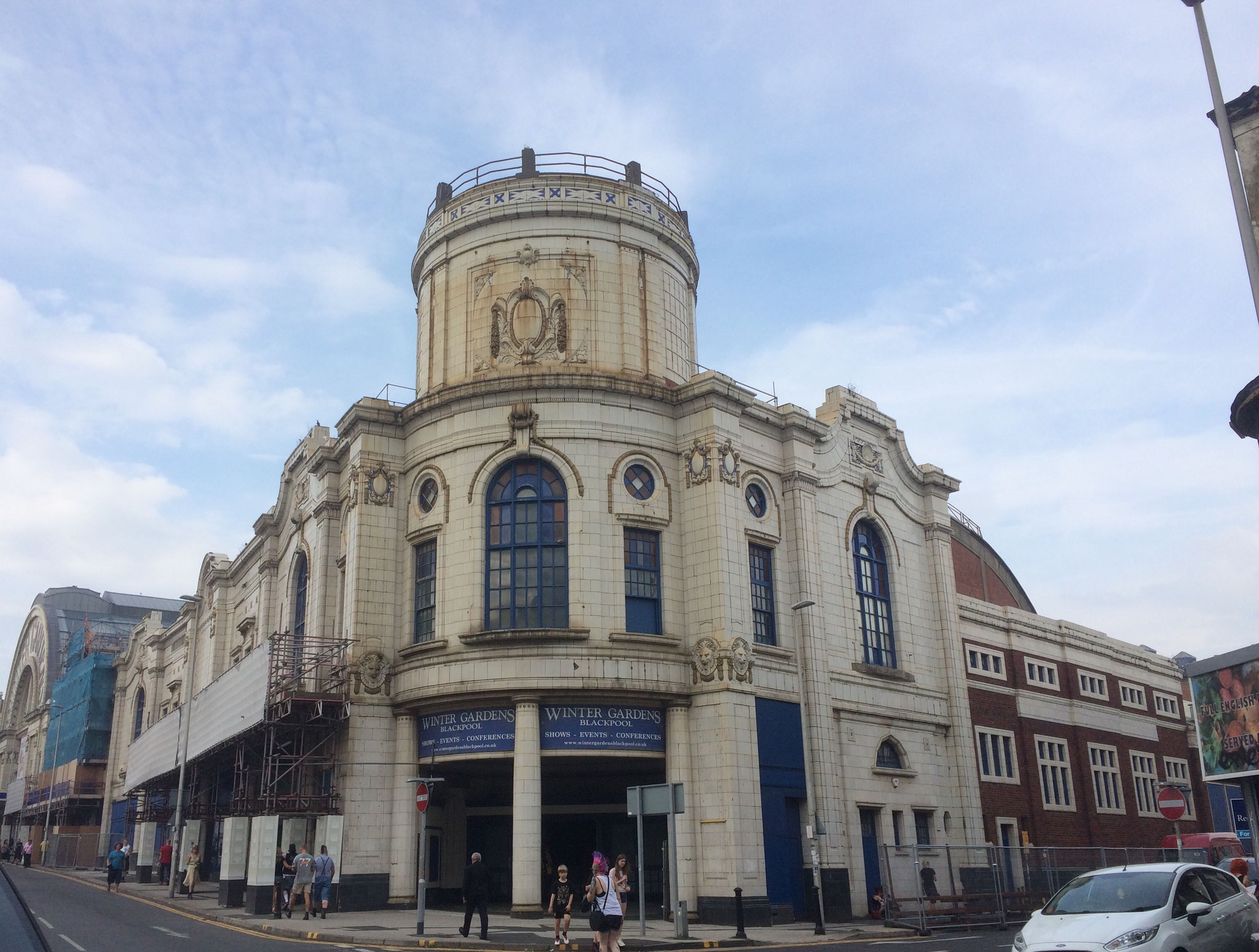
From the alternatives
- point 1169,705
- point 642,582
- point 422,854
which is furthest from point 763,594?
point 1169,705

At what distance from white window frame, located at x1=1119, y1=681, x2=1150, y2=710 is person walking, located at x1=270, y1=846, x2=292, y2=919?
37116 mm

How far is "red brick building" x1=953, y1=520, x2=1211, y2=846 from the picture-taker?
41.1 metres

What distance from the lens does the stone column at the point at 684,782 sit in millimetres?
28562

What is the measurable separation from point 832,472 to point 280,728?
1891 cm

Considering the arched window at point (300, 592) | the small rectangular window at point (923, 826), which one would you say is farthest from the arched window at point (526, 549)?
the small rectangular window at point (923, 826)

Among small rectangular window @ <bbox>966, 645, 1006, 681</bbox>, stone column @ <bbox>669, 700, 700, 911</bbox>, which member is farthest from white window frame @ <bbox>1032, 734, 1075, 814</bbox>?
stone column @ <bbox>669, 700, 700, 911</bbox>

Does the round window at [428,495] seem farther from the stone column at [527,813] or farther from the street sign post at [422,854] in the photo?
the street sign post at [422,854]

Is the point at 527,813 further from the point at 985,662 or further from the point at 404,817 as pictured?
the point at 985,662

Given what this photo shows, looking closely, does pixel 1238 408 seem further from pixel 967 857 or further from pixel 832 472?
pixel 967 857

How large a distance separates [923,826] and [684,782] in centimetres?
A: 1092

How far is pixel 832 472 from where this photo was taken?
36719mm

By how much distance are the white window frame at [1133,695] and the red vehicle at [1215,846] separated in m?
7.56

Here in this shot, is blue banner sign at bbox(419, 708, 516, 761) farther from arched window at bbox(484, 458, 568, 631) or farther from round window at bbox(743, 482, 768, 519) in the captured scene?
round window at bbox(743, 482, 768, 519)

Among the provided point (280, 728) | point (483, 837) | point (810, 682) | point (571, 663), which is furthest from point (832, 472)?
point (280, 728)
